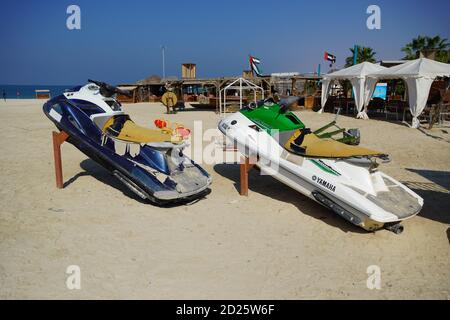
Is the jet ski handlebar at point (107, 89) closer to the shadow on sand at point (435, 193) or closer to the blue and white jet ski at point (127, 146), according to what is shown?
the blue and white jet ski at point (127, 146)

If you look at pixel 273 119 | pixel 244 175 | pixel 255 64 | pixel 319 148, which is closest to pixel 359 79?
pixel 255 64

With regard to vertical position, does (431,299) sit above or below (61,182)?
below

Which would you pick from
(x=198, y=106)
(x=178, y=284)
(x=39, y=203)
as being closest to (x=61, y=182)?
(x=39, y=203)

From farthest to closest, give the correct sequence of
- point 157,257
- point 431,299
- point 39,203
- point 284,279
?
point 39,203 < point 157,257 < point 284,279 < point 431,299

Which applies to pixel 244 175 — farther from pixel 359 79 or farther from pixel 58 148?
pixel 359 79

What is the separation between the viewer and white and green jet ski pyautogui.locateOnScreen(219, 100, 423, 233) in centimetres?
475

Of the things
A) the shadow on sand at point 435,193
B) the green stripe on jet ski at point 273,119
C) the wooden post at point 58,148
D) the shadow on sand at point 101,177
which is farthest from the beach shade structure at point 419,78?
the wooden post at point 58,148

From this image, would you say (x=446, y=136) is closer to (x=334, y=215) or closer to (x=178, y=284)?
(x=334, y=215)

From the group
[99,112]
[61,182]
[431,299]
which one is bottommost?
[431,299]

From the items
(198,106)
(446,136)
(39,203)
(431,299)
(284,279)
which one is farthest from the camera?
(198,106)

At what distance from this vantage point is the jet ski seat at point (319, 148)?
497 centimetres

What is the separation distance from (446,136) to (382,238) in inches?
402

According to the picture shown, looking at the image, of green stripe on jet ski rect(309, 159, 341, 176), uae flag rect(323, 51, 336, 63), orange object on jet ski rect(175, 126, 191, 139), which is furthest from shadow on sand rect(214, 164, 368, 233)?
uae flag rect(323, 51, 336, 63)

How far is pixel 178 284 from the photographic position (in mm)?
3662
